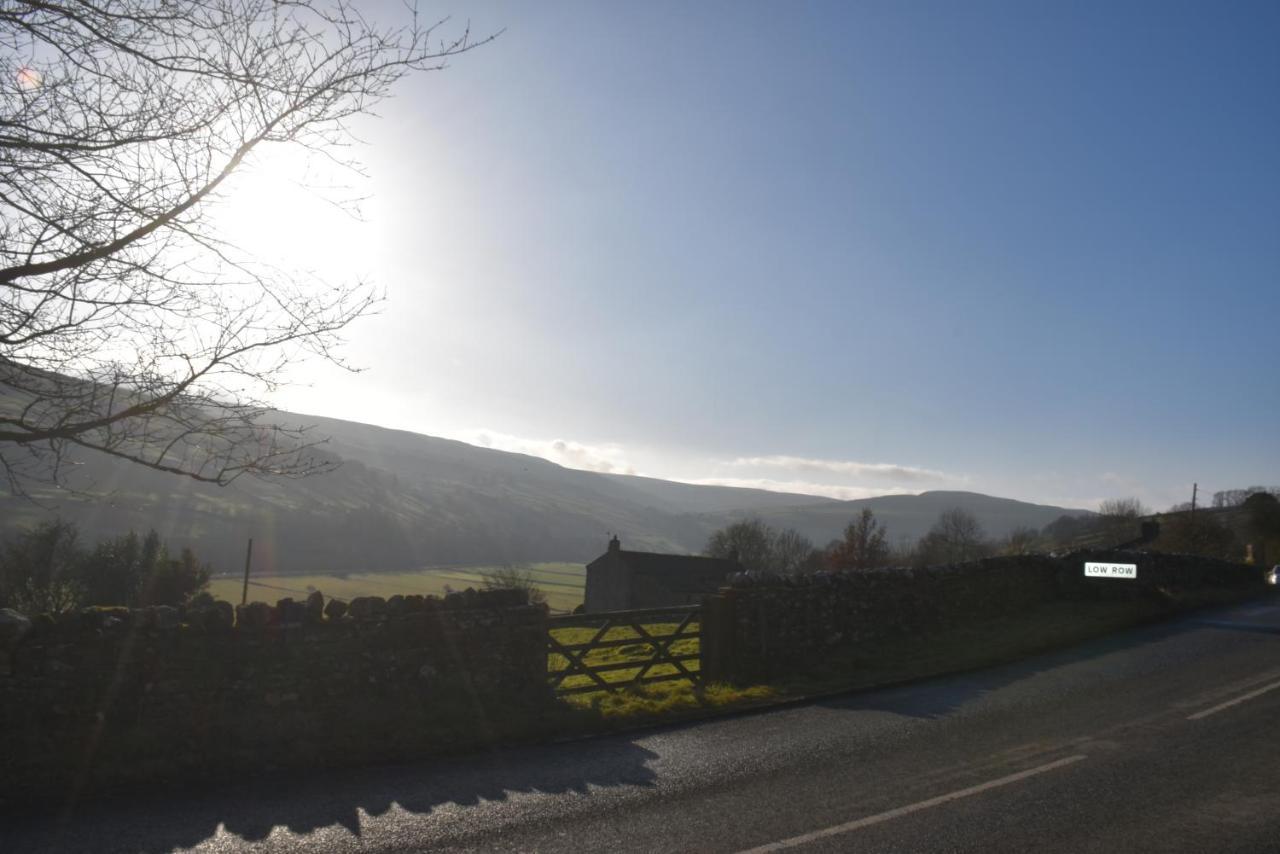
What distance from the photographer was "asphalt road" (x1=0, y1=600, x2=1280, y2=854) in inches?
251

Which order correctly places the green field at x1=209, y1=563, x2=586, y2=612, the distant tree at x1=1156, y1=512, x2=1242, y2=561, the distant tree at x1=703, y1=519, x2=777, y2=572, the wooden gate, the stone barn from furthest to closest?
the distant tree at x1=703, y1=519, x2=777, y2=572, the green field at x1=209, y1=563, x2=586, y2=612, the stone barn, the distant tree at x1=1156, y1=512, x2=1242, y2=561, the wooden gate

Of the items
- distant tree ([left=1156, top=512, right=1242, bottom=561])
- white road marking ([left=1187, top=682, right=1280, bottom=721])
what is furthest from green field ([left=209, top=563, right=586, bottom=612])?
white road marking ([left=1187, top=682, right=1280, bottom=721])

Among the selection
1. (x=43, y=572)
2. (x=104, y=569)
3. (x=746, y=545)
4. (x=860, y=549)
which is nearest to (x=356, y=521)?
(x=746, y=545)

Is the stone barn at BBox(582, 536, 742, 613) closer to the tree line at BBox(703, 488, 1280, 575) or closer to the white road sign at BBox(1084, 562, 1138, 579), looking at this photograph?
the tree line at BBox(703, 488, 1280, 575)

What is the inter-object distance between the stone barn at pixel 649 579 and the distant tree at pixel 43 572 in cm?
3474

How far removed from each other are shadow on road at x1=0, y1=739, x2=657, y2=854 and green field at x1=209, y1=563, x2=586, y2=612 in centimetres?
5291

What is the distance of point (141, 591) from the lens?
154 feet

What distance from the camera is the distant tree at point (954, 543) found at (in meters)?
79.7

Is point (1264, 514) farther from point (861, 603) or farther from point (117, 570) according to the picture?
point (117, 570)

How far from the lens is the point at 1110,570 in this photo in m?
23.8

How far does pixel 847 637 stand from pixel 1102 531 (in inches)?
3183

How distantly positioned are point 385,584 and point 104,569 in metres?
35.2

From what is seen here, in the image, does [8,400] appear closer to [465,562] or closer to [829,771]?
[829,771]

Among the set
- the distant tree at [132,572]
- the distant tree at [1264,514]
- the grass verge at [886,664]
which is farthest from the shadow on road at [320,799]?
the distant tree at [1264,514]
